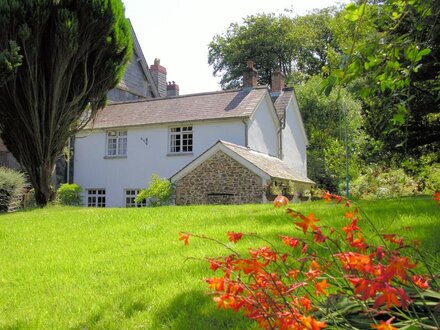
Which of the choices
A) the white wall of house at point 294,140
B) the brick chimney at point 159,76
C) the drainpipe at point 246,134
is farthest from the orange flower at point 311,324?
the brick chimney at point 159,76

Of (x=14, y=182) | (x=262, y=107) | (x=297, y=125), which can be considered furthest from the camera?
(x=297, y=125)

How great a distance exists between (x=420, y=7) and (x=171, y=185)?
17087 millimetres

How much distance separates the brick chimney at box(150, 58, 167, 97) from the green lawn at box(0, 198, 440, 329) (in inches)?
1098

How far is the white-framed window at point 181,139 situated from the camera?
78.1ft

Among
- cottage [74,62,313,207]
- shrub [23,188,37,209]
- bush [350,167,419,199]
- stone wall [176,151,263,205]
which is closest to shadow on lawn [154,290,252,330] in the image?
bush [350,167,419,199]

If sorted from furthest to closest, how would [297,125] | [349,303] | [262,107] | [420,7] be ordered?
[297,125], [262,107], [420,7], [349,303]

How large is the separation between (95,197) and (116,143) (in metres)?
3.28

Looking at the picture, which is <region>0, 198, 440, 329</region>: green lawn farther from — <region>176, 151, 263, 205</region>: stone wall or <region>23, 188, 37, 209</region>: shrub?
<region>23, 188, 37, 209</region>: shrub

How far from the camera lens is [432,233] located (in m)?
5.59

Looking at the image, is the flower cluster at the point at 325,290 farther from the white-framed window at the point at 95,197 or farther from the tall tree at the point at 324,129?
the tall tree at the point at 324,129

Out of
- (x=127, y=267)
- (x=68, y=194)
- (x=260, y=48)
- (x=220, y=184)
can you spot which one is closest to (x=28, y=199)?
(x=68, y=194)

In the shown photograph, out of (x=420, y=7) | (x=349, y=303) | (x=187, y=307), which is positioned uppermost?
(x=420, y=7)

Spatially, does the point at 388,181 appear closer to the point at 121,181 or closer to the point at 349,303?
the point at 121,181

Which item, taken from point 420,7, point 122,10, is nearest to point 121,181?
point 122,10
